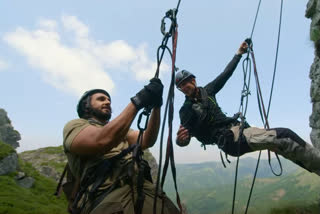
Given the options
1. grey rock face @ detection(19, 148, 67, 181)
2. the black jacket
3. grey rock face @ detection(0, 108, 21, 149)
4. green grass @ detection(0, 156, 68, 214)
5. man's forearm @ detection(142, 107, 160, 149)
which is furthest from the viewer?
grey rock face @ detection(0, 108, 21, 149)

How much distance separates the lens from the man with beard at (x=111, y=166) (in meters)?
2.92

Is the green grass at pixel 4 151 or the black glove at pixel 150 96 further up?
the black glove at pixel 150 96

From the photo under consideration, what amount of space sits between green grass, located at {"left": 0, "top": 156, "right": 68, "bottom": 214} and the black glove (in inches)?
591

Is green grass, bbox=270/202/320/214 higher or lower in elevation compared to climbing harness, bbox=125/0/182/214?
lower

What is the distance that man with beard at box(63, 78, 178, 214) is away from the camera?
2920 millimetres

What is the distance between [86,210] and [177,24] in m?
2.71

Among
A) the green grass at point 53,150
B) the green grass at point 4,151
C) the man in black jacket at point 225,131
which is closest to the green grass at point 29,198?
the green grass at point 4,151

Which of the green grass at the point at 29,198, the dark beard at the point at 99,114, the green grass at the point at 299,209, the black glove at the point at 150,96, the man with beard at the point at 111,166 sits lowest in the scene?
the green grass at the point at 29,198

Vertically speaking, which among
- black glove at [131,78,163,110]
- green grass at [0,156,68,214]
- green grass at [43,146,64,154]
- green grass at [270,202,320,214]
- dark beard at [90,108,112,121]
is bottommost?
green grass at [0,156,68,214]

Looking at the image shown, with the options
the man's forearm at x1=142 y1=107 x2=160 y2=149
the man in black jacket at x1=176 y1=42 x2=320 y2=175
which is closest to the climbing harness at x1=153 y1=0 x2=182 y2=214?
the man's forearm at x1=142 y1=107 x2=160 y2=149

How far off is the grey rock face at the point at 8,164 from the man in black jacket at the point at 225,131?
22.0 meters

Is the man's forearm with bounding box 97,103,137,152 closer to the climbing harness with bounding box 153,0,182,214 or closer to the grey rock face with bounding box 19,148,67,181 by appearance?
the climbing harness with bounding box 153,0,182,214

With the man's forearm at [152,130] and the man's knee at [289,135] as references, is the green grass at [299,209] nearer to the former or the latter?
the man's knee at [289,135]

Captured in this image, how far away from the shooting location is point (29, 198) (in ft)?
60.2
